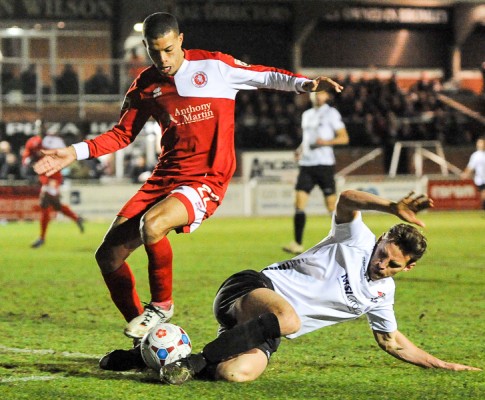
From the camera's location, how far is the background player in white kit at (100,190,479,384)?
17.6 feet

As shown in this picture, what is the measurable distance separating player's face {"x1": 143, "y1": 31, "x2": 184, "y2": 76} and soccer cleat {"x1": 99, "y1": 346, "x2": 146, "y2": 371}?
1848mm

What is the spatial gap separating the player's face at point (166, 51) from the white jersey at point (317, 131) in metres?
7.89

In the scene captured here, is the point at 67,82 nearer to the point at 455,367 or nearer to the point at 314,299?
the point at 314,299

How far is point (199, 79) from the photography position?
6.58m

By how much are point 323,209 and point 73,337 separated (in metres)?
18.5

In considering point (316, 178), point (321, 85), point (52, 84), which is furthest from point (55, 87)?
point (321, 85)

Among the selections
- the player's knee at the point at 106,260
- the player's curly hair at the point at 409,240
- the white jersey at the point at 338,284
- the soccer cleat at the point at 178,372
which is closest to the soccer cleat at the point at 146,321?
the player's knee at the point at 106,260

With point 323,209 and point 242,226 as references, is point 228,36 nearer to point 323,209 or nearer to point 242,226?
point 323,209

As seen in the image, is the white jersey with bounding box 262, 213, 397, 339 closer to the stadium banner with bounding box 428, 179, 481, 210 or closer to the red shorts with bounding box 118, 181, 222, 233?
the red shorts with bounding box 118, 181, 222, 233

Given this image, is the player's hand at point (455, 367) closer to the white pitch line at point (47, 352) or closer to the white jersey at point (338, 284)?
the white jersey at point (338, 284)

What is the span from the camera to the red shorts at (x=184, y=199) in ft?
20.9

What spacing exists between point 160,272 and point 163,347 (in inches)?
31.2

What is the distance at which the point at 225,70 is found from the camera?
22.1 ft

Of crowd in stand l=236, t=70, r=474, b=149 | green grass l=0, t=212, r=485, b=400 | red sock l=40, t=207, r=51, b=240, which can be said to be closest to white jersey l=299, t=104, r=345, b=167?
green grass l=0, t=212, r=485, b=400
